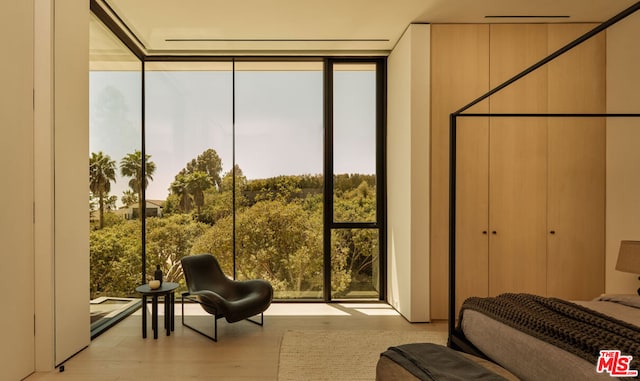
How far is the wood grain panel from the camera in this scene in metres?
3.85

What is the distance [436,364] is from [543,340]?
1.84 feet

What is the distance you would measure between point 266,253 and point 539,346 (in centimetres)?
338

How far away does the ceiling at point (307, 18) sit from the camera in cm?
347

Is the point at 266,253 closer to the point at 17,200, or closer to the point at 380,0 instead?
the point at 17,200

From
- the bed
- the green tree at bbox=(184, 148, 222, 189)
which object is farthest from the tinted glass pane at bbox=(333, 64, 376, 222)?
the bed

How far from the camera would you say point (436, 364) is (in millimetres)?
1760

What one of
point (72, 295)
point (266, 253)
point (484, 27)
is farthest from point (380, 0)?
point (72, 295)

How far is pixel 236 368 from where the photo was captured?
2824 mm

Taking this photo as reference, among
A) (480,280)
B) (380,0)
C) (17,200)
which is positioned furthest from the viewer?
(480,280)

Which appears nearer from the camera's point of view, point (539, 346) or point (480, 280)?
point (539, 346)

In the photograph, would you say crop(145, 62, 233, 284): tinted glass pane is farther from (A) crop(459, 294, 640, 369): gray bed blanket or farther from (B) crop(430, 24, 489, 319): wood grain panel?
(A) crop(459, 294, 640, 369): gray bed blanket

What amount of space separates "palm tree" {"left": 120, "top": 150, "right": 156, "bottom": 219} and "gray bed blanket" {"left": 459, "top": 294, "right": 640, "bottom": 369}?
3.84 m

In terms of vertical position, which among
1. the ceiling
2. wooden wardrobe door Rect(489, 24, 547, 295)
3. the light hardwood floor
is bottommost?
the light hardwood floor
